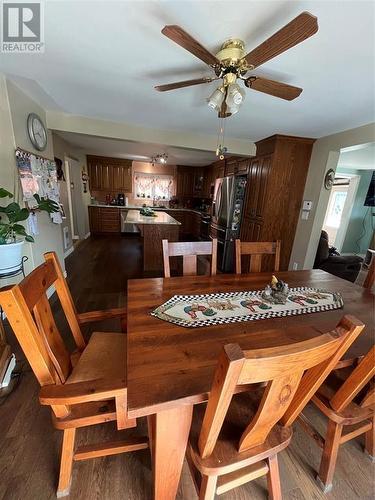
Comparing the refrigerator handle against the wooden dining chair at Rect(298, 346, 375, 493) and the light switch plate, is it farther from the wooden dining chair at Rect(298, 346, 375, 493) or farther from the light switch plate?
the wooden dining chair at Rect(298, 346, 375, 493)

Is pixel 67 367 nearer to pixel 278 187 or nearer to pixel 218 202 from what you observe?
pixel 278 187

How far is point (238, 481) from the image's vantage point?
823mm

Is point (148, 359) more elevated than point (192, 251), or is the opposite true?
point (192, 251)

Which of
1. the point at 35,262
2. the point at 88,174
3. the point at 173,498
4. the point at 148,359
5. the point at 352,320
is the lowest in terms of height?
the point at 173,498

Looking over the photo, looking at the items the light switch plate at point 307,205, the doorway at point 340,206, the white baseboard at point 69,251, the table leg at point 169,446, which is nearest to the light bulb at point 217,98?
the table leg at point 169,446

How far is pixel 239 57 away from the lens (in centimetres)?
120

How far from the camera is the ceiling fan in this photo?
35.0 inches

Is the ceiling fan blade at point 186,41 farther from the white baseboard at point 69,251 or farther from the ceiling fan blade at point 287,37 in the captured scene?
the white baseboard at point 69,251

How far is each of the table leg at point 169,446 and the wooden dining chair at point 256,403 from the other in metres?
0.05

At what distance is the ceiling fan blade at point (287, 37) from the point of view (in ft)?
2.69

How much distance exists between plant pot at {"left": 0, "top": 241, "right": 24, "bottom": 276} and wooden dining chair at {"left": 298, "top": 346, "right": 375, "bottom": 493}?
7.13ft

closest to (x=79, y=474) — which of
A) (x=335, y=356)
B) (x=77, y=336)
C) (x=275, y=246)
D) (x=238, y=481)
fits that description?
(x=77, y=336)

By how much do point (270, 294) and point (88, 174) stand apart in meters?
6.35

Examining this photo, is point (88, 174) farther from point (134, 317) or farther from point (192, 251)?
point (134, 317)
